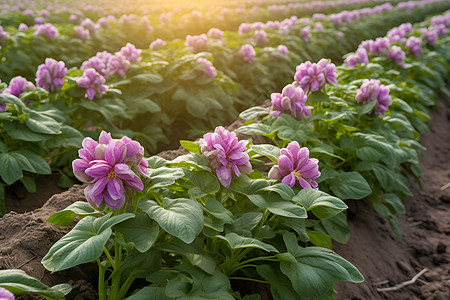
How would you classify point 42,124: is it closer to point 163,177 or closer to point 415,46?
point 163,177

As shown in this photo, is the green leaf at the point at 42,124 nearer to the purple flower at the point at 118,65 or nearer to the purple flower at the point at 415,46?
the purple flower at the point at 118,65

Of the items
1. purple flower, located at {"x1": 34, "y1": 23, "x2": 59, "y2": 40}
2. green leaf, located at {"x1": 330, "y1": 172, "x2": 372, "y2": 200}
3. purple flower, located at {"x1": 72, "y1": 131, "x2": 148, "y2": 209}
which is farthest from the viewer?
purple flower, located at {"x1": 34, "y1": 23, "x2": 59, "y2": 40}

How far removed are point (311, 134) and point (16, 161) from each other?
6.60ft

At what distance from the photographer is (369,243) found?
10.8 ft

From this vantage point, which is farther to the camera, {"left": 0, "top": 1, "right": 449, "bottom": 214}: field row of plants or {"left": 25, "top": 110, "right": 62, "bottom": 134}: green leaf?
{"left": 0, "top": 1, "right": 449, "bottom": 214}: field row of plants

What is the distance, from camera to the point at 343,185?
103 inches

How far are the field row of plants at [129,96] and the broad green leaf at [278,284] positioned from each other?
6.04ft

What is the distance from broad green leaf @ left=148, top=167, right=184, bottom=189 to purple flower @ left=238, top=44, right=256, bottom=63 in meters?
4.16

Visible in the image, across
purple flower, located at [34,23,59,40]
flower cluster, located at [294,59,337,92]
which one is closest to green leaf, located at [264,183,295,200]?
flower cluster, located at [294,59,337,92]

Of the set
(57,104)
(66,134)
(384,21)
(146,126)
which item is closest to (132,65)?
(146,126)

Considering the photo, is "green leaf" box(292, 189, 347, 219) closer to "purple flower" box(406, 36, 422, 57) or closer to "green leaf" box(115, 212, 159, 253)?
"green leaf" box(115, 212, 159, 253)

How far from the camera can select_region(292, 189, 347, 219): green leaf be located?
1.88 meters

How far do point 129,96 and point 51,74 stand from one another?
33.6 inches

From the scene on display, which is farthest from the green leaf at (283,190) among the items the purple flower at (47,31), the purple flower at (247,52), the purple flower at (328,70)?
the purple flower at (47,31)
